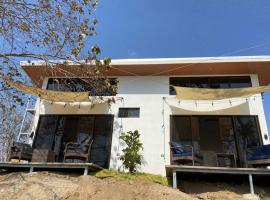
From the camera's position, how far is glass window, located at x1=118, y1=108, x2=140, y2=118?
437 inches

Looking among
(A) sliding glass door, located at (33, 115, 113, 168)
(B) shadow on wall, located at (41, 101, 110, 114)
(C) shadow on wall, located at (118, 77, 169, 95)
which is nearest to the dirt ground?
(A) sliding glass door, located at (33, 115, 113, 168)

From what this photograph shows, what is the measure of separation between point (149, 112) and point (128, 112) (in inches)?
32.1

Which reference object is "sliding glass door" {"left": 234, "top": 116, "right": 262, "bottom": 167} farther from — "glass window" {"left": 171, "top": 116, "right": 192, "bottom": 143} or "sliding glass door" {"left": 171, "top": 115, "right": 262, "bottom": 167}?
"glass window" {"left": 171, "top": 116, "right": 192, "bottom": 143}

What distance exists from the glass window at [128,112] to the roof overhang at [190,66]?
1.52 metres

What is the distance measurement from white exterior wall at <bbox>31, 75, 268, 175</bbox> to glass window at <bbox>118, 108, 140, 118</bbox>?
5.6 inches

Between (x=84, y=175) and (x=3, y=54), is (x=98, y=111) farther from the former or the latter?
(x=3, y=54)

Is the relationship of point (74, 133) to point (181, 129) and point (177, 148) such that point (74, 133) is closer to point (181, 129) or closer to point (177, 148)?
point (181, 129)

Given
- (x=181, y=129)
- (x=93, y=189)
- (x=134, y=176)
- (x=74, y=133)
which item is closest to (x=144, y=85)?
(x=181, y=129)

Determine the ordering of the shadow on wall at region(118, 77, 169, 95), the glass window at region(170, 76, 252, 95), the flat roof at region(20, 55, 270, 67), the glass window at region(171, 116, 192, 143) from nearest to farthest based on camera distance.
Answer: the glass window at region(171, 116, 192, 143)
the flat roof at region(20, 55, 270, 67)
the glass window at region(170, 76, 252, 95)
the shadow on wall at region(118, 77, 169, 95)

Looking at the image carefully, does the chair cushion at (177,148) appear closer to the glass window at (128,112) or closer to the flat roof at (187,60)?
the glass window at (128,112)

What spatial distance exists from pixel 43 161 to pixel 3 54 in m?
4.29

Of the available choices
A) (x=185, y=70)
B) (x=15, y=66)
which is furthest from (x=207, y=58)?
(x=15, y=66)

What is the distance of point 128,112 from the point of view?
11.2 meters

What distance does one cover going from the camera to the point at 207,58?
10.8 metres
